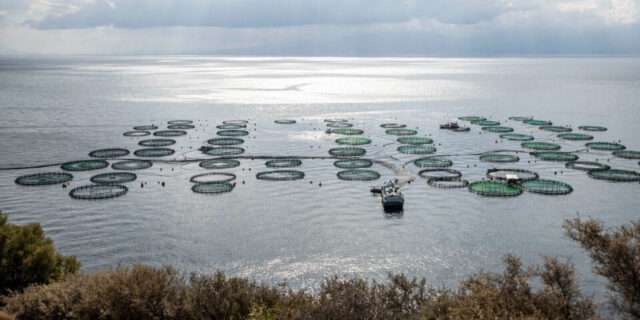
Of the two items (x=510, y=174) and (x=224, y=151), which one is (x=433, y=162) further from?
(x=224, y=151)

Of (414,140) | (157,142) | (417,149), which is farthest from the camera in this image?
(414,140)

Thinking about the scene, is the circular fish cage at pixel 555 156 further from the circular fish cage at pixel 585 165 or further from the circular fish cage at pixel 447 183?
the circular fish cage at pixel 447 183

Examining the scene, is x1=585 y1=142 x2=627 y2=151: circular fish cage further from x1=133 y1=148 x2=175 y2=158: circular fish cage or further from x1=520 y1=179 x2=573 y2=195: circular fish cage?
x1=133 y1=148 x2=175 y2=158: circular fish cage

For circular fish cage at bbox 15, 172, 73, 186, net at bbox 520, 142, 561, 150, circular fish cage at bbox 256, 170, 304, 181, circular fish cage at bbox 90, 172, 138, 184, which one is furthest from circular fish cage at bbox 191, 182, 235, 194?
net at bbox 520, 142, 561, 150

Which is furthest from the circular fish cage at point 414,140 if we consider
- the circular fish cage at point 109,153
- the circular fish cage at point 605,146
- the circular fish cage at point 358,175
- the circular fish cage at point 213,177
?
the circular fish cage at point 109,153

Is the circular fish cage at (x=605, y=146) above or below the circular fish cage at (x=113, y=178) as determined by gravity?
above

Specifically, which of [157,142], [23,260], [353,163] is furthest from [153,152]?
[23,260]
